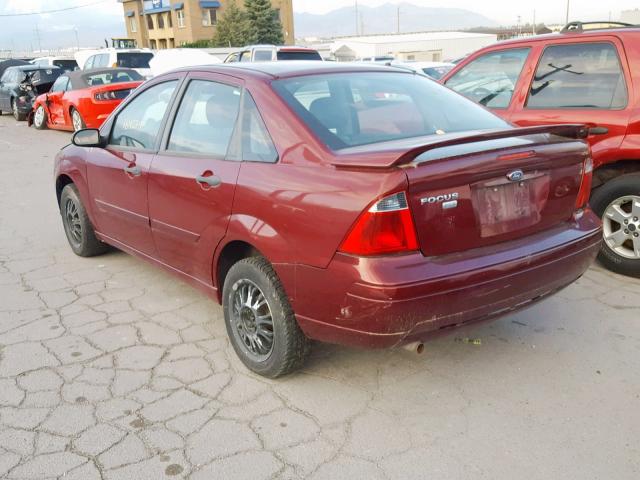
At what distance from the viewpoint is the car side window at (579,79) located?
4621 millimetres

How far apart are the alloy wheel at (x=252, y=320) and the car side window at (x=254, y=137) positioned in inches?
26.6

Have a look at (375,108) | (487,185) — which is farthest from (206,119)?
(487,185)

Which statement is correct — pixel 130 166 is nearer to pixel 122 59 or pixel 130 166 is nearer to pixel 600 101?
pixel 600 101

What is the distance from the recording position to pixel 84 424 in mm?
2994

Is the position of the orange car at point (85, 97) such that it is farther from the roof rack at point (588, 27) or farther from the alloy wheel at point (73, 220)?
the roof rack at point (588, 27)

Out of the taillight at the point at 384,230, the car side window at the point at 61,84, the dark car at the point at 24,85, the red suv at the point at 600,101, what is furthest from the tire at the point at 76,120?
the taillight at the point at 384,230

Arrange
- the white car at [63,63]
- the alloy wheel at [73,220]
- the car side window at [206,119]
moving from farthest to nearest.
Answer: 1. the white car at [63,63]
2. the alloy wheel at [73,220]
3. the car side window at [206,119]

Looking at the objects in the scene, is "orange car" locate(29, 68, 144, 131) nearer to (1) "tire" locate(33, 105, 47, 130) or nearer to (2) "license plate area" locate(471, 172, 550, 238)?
(1) "tire" locate(33, 105, 47, 130)

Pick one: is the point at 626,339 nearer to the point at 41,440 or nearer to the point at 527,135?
the point at 527,135

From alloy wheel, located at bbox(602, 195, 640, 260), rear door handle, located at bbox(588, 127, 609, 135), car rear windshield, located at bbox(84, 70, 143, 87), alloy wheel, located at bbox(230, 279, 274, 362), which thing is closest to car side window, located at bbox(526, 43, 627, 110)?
rear door handle, located at bbox(588, 127, 609, 135)

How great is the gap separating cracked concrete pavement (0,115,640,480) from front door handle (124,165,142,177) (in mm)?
969

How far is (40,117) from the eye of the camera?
1603cm

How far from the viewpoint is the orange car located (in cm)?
1273

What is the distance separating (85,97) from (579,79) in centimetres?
1076
